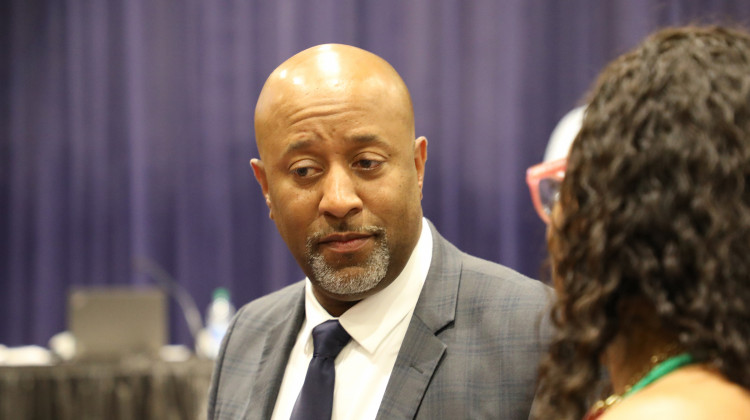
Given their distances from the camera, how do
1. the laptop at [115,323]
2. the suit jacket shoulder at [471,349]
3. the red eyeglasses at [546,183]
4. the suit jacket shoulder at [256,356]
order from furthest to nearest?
the laptop at [115,323] → the red eyeglasses at [546,183] → the suit jacket shoulder at [256,356] → the suit jacket shoulder at [471,349]

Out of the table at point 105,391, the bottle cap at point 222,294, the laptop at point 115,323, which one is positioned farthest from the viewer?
the bottle cap at point 222,294

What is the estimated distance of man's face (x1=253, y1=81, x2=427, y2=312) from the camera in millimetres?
1459

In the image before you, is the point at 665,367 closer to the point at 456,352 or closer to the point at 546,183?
the point at 456,352

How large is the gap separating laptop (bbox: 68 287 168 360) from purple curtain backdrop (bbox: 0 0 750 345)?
1.76m

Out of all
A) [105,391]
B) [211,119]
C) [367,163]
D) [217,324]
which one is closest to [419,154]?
[367,163]

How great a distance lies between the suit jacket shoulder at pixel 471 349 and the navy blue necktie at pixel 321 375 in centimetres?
12

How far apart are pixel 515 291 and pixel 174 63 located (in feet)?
17.0

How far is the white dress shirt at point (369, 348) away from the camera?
144 centimetres

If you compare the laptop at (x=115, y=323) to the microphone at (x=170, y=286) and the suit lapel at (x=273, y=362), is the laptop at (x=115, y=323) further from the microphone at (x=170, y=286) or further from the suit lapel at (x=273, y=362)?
the suit lapel at (x=273, y=362)

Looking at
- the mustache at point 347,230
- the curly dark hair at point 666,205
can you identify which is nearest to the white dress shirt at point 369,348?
the mustache at point 347,230

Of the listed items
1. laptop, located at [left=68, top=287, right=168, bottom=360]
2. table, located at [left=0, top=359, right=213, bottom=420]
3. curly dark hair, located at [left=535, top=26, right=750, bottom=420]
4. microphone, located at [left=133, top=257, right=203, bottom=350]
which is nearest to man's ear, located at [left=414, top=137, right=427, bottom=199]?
curly dark hair, located at [left=535, top=26, right=750, bottom=420]

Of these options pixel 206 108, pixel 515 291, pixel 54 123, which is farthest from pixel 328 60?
pixel 54 123

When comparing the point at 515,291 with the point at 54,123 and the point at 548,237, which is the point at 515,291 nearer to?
the point at 548,237

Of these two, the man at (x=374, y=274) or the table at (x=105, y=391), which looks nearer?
the man at (x=374, y=274)
